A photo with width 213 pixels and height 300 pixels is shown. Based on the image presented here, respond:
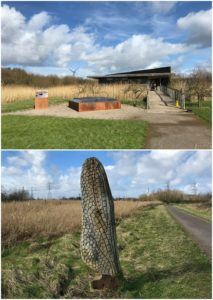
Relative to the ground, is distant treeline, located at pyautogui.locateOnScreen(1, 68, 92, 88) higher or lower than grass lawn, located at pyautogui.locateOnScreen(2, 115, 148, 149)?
higher

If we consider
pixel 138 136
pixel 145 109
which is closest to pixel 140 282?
pixel 138 136

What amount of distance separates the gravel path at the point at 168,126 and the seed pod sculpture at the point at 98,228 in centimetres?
476

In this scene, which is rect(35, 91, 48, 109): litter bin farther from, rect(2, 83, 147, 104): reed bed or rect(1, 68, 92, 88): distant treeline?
rect(1, 68, 92, 88): distant treeline

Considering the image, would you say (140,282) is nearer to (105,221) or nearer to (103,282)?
(103,282)

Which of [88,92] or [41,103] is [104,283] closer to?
[41,103]

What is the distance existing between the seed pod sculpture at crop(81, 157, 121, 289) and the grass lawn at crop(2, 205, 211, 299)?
34 centimetres

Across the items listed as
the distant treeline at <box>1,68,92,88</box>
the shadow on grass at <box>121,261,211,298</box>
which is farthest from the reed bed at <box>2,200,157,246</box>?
the distant treeline at <box>1,68,92,88</box>

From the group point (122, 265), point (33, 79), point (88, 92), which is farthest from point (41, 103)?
point (33, 79)

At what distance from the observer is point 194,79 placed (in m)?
22.2

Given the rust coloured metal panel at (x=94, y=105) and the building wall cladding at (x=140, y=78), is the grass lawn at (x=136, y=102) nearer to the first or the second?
the rust coloured metal panel at (x=94, y=105)

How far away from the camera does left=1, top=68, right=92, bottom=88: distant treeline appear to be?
3193cm

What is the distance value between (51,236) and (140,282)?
14.6 ft

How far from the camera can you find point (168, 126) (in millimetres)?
12234

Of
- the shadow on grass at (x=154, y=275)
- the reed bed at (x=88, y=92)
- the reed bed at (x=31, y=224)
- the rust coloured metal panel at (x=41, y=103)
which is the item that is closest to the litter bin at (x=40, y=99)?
the rust coloured metal panel at (x=41, y=103)
